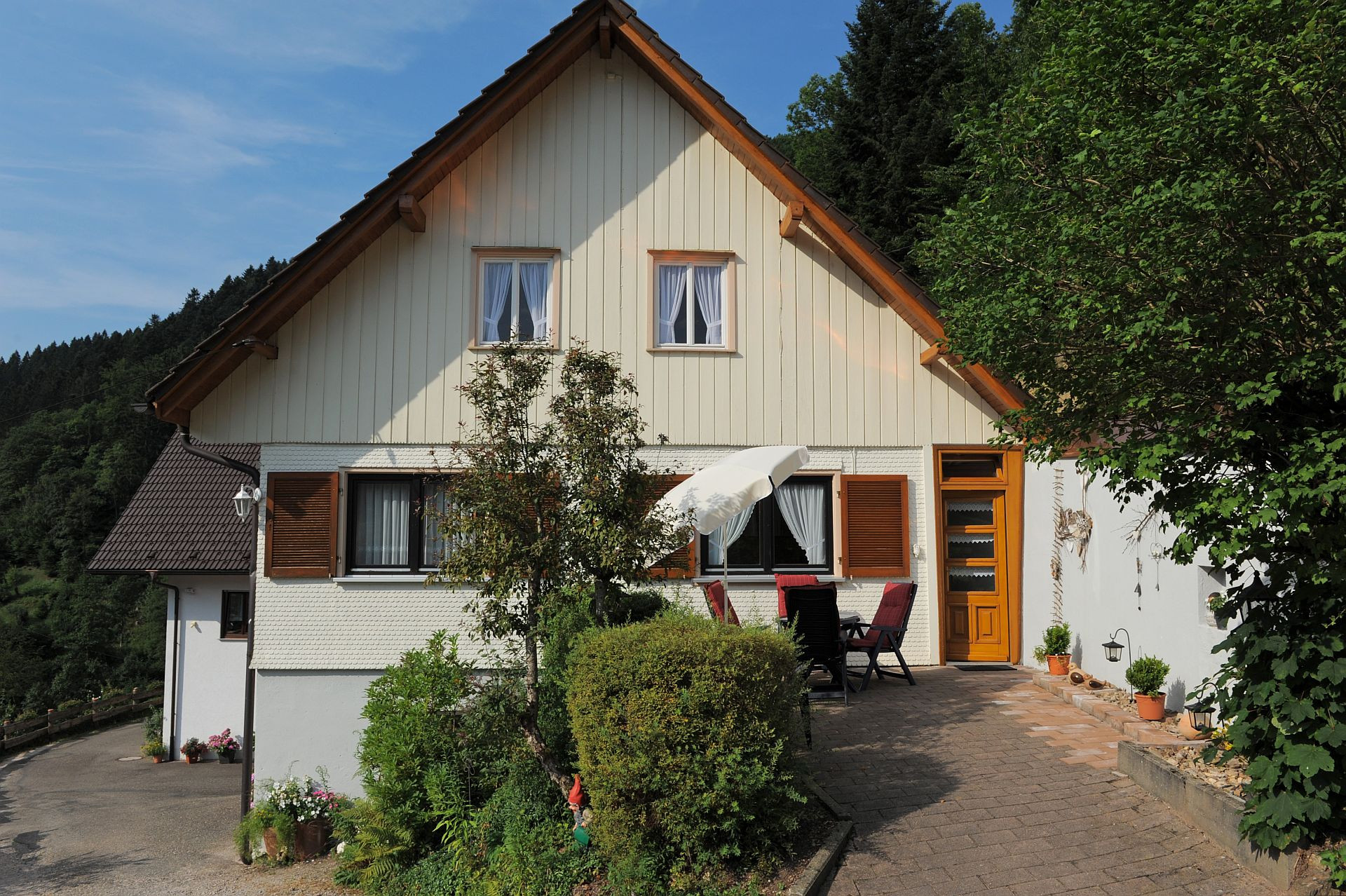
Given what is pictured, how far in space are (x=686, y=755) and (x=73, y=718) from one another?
27223mm

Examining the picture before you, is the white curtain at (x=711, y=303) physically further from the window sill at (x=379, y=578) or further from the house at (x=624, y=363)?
the window sill at (x=379, y=578)

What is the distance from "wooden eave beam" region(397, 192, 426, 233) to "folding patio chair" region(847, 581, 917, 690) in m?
6.64

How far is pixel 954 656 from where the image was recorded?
1201cm

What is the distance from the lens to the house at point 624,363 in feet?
37.2

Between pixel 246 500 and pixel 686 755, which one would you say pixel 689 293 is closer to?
pixel 246 500

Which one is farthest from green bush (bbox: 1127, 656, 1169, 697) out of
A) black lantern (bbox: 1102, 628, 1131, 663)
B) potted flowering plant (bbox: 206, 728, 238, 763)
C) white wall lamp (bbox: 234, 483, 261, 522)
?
potted flowering plant (bbox: 206, 728, 238, 763)

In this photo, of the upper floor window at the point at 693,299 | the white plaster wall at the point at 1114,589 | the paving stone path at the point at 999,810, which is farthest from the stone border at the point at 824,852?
the upper floor window at the point at 693,299

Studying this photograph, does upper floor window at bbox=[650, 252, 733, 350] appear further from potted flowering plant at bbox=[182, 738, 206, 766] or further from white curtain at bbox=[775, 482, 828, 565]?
potted flowering plant at bbox=[182, 738, 206, 766]

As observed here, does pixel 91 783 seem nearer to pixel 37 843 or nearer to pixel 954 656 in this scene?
pixel 37 843

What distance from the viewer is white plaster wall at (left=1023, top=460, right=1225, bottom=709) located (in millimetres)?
8430

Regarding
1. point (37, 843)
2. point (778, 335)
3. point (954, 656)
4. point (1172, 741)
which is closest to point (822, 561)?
point (954, 656)

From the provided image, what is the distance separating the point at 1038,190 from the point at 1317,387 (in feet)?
6.10

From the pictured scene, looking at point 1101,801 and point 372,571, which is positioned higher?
point 372,571

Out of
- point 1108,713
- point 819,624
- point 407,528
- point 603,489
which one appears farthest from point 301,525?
point 1108,713
